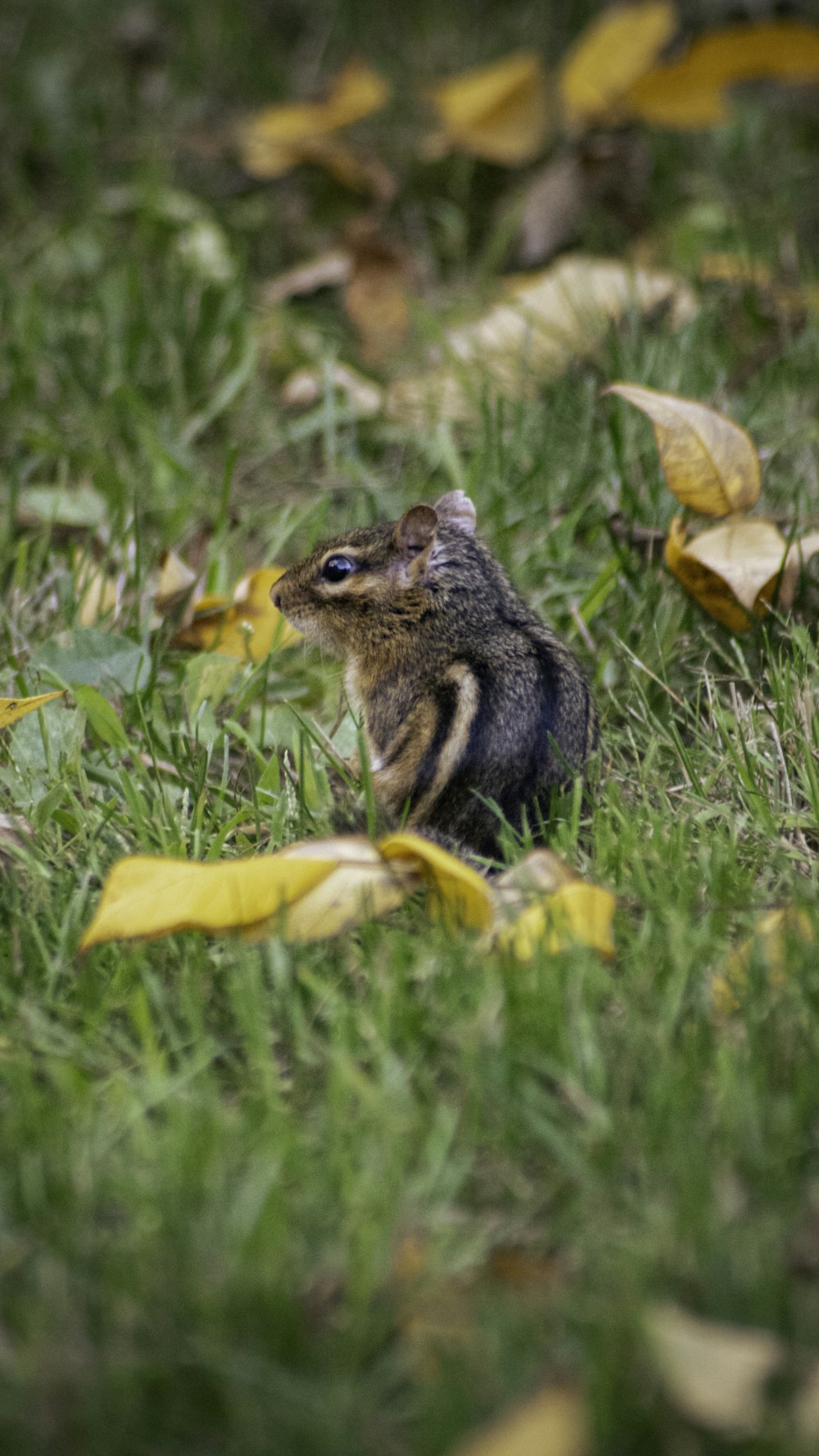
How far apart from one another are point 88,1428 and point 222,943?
1016mm

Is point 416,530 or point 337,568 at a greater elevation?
point 416,530

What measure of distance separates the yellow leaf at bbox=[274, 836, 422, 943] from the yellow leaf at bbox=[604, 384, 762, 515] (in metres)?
1.45

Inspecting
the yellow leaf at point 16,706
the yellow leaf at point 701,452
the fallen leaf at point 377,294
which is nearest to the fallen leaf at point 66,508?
the yellow leaf at point 16,706

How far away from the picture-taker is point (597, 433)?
14.1 feet

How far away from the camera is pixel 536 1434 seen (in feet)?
5.27

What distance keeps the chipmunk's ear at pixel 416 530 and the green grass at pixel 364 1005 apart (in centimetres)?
47

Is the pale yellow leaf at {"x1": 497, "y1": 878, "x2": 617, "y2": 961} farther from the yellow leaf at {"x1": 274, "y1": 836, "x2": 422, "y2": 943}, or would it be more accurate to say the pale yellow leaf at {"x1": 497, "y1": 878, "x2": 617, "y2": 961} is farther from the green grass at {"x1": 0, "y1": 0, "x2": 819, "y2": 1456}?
the yellow leaf at {"x1": 274, "y1": 836, "x2": 422, "y2": 943}

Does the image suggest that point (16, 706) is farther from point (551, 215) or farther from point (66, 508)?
point (551, 215)

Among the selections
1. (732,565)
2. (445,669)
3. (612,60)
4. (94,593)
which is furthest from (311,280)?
(445,669)

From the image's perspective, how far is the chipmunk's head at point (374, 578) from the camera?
11.0 feet

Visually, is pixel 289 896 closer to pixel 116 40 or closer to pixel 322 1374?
pixel 322 1374

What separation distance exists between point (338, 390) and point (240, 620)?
1308 mm

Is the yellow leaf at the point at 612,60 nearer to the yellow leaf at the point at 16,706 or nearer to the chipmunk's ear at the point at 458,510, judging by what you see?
the chipmunk's ear at the point at 458,510

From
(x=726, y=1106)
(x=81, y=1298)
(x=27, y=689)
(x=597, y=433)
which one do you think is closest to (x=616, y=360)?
(x=597, y=433)
